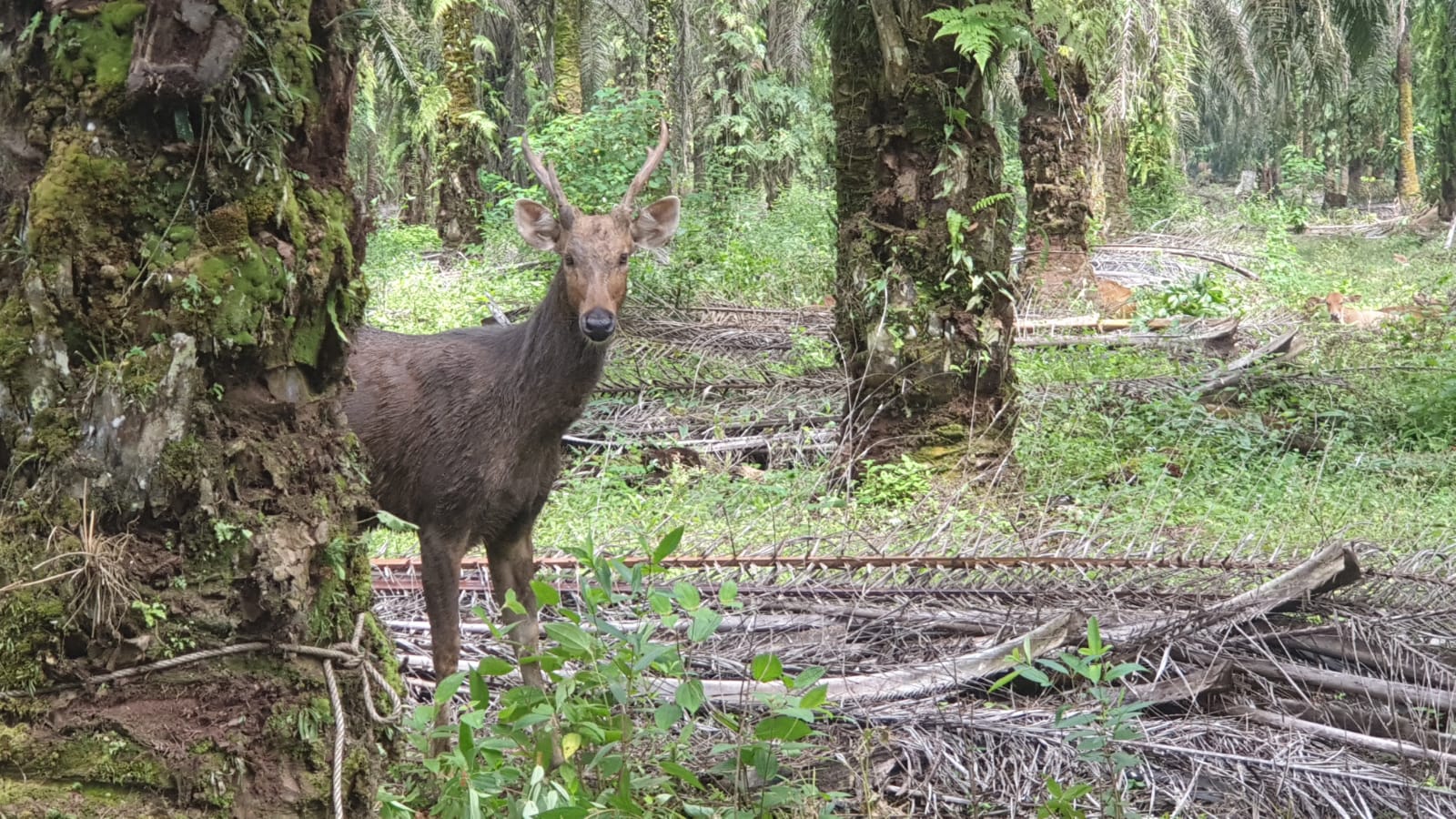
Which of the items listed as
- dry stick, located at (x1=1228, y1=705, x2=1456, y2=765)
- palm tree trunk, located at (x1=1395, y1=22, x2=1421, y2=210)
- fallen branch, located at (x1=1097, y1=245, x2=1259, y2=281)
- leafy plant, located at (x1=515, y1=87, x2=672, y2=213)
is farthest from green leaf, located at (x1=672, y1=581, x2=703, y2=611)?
palm tree trunk, located at (x1=1395, y1=22, x2=1421, y2=210)

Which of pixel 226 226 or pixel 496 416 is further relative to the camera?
pixel 496 416

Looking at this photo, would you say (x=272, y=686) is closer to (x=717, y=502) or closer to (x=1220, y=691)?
(x=1220, y=691)

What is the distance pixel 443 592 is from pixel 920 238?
11.8 ft

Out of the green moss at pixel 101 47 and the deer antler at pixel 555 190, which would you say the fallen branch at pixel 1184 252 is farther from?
the green moss at pixel 101 47

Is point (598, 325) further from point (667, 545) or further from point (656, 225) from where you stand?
point (667, 545)

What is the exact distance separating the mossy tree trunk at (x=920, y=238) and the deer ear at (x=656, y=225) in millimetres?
1764

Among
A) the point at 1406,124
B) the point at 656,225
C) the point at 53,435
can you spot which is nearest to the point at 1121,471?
the point at 656,225

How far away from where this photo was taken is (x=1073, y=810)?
3234 mm

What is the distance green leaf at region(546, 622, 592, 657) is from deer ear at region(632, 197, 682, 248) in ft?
10.7

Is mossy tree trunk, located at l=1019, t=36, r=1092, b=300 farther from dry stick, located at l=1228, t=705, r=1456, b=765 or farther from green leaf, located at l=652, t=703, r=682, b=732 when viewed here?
green leaf, located at l=652, t=703, r=682, b=732

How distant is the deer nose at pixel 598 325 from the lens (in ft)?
16.7

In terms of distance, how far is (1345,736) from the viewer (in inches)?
147

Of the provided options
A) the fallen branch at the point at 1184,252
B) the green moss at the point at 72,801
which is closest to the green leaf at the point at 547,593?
the green moss at the point at 72,801

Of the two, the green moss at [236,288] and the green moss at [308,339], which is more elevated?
the green moss at [236,288]
